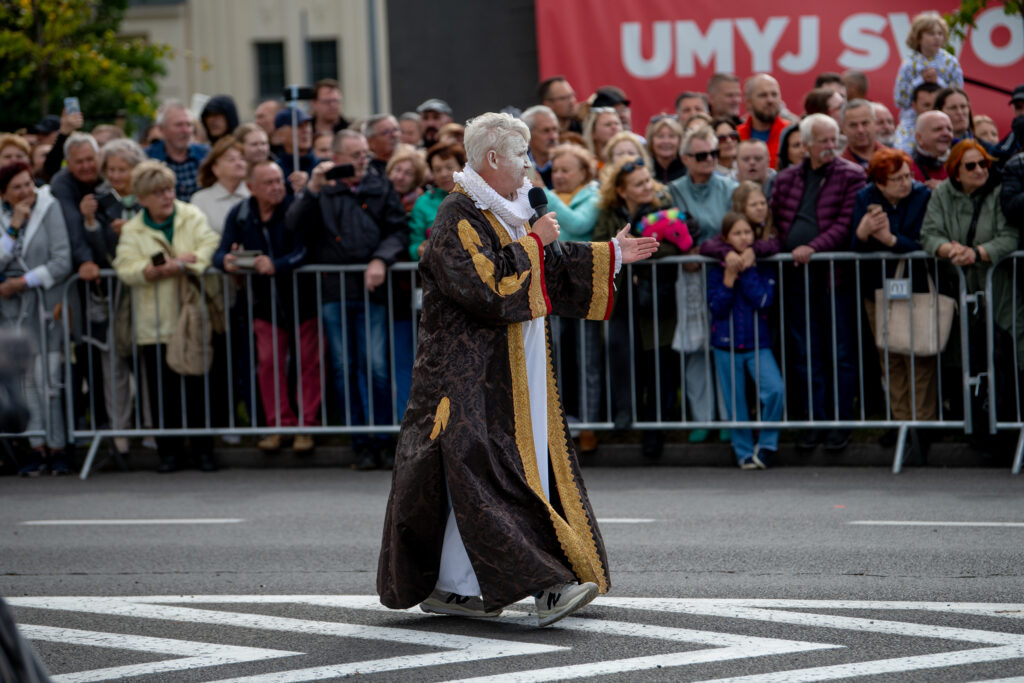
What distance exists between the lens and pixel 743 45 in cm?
1532

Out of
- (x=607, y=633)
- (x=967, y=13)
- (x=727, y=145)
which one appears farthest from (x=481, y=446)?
(x=967, y=13)

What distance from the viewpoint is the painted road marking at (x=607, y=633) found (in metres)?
5.83

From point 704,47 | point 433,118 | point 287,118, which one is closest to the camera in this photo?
point 287,118

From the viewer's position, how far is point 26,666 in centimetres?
365

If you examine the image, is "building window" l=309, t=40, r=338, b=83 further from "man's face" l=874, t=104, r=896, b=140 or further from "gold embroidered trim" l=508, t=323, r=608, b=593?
"gold embroidered trim" l=508, t=323, r=608, b=593

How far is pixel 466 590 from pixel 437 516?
32 cm

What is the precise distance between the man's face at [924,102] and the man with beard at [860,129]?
2.07 feet

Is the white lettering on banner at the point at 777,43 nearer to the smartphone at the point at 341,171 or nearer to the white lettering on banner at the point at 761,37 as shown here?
the white lettering on banner at the point at 761,37

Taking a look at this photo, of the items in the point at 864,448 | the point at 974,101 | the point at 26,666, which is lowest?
the point at 864,448

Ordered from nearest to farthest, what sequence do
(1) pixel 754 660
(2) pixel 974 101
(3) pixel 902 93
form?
(1) pixel 754 660
(3) pixel 902 93
(2) pixel 974 101

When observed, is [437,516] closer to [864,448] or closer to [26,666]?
[26,666]

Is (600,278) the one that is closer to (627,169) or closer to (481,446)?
(481,446)

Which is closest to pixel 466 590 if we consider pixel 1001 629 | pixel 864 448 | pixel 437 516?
pixel 437 516

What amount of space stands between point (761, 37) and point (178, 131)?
5441mm
